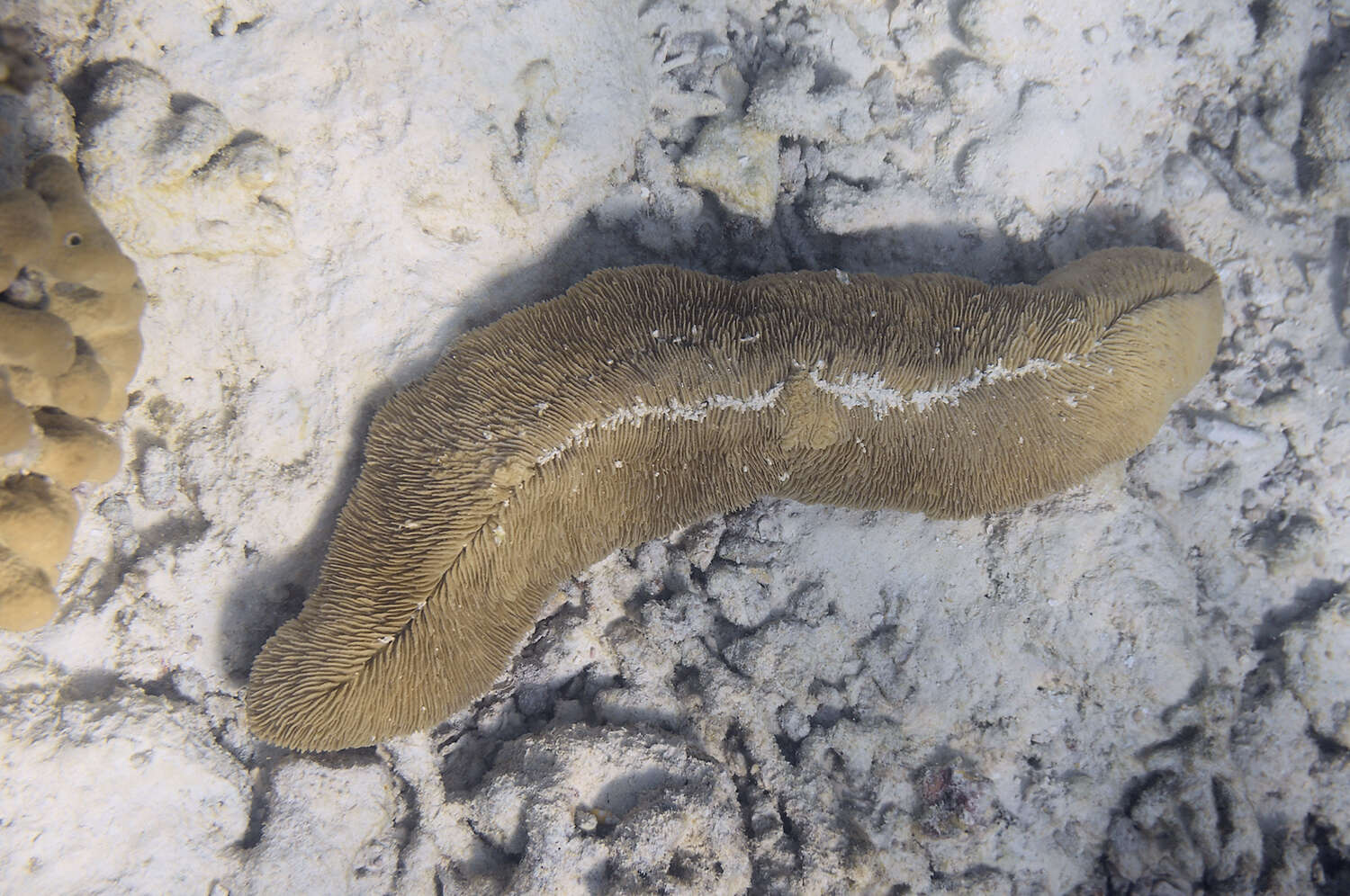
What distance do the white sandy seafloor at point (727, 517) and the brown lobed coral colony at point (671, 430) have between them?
1.36 ft

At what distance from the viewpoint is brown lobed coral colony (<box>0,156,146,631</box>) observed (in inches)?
107

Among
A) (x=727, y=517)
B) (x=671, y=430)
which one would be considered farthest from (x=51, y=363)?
(x=727, y=517)

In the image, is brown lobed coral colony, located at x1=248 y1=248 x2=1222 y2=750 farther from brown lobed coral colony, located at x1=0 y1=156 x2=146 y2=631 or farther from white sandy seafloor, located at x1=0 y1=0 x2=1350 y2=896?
brown lobed coral colony, located at x1=0 y1=156 x2=146 y2=631

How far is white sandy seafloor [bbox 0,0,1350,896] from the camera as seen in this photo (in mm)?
3467

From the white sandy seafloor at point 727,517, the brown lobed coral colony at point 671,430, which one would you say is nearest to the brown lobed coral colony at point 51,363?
the white sandy seafloor at point 727,517

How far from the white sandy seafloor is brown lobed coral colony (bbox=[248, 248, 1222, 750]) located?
42cm

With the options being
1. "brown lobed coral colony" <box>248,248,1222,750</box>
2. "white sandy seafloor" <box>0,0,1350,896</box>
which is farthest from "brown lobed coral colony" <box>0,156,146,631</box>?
"brown lobed coral colony" <box>248,248,1222,750</box>

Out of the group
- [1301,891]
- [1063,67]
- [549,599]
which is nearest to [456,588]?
[549,599]

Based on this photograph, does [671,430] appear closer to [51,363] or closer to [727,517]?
[727,517]

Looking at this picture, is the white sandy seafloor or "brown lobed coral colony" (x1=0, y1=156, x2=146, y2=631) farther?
the white sandy seafloor

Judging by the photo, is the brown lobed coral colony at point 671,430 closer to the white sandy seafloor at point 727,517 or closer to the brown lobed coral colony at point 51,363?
the white sandy seafloor at point 727,517

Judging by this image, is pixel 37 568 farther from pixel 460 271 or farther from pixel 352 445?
pixel 460 271

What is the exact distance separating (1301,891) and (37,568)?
24.5 ft

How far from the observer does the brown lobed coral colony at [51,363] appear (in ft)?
8.95
